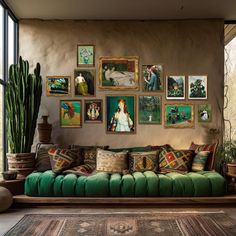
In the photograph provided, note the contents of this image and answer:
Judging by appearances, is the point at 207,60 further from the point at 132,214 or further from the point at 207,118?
the point at 132,214

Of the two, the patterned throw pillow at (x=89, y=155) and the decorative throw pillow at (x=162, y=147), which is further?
the decorative throw pillow at (x=162, y=147)

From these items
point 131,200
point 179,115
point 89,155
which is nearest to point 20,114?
point 89,155

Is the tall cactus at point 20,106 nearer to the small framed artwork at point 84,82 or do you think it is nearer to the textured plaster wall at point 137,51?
the textured plaster wall at point 137,51

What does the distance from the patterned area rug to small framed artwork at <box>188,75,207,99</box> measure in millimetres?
2327

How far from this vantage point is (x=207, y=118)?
18.7 feet

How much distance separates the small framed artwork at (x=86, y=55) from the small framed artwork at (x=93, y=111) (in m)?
0.68

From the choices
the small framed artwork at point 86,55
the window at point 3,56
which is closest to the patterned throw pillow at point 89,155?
the window at point 3,56

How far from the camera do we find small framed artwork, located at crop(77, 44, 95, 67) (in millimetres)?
5750

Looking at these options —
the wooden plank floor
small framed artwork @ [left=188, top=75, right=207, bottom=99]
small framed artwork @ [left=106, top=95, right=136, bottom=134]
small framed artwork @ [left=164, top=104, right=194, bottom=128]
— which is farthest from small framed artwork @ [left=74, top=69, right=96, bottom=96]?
the wooden plank floor

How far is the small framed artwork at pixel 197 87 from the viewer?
225 inches

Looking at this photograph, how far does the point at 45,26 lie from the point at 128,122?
7.67 feet

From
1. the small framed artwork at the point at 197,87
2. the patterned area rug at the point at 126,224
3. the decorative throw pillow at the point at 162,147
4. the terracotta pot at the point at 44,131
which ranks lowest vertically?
the patterned area rug at the point at 126,224

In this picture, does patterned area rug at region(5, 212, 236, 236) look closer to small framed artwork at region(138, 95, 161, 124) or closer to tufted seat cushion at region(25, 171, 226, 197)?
tufted seat cushion at region(25, 171, 226, 197)

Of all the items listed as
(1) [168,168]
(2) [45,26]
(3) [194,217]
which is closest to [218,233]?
(3) [194,217]
